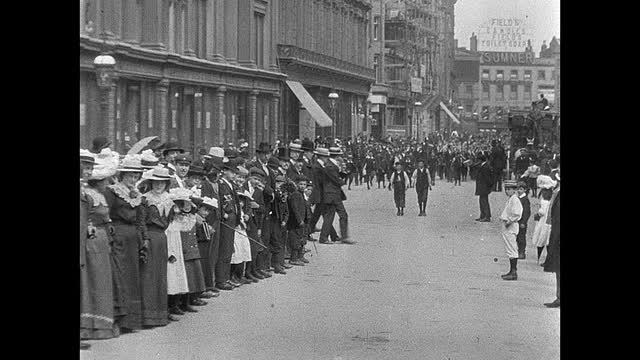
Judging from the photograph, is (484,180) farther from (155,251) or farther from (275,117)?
(155,251)

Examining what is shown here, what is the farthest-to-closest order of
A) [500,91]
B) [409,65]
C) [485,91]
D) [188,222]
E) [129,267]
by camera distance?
[409,65]
[485,91]
[500,91]
[188,222]
[129,267]

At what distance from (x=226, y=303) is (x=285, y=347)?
192 centimetres

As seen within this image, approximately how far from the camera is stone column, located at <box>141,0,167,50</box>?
11.2 metres

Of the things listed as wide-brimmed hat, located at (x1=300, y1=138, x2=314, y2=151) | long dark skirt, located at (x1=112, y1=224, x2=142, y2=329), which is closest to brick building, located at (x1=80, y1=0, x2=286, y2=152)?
wide-brimmed hat, located at (x1=300, y1=138, x2=314, y2=151)

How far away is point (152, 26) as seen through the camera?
37.1 feet

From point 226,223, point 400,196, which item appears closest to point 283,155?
point 226,223

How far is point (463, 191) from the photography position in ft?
42.5

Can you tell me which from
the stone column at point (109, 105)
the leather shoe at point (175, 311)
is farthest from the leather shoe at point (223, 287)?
the stone column at point (109, 105)

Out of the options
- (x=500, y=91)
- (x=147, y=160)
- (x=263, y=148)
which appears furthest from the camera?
(x=263, y=148)

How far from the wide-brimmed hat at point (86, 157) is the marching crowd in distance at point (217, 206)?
0.01 meters

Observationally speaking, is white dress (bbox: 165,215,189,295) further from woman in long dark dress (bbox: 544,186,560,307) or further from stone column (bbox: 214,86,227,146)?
woman in long dark dress (bbox: 544,186,560,307)

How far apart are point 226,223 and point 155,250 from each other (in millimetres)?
2147

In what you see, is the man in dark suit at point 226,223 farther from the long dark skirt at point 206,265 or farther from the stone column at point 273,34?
the stone column at point 273,34
